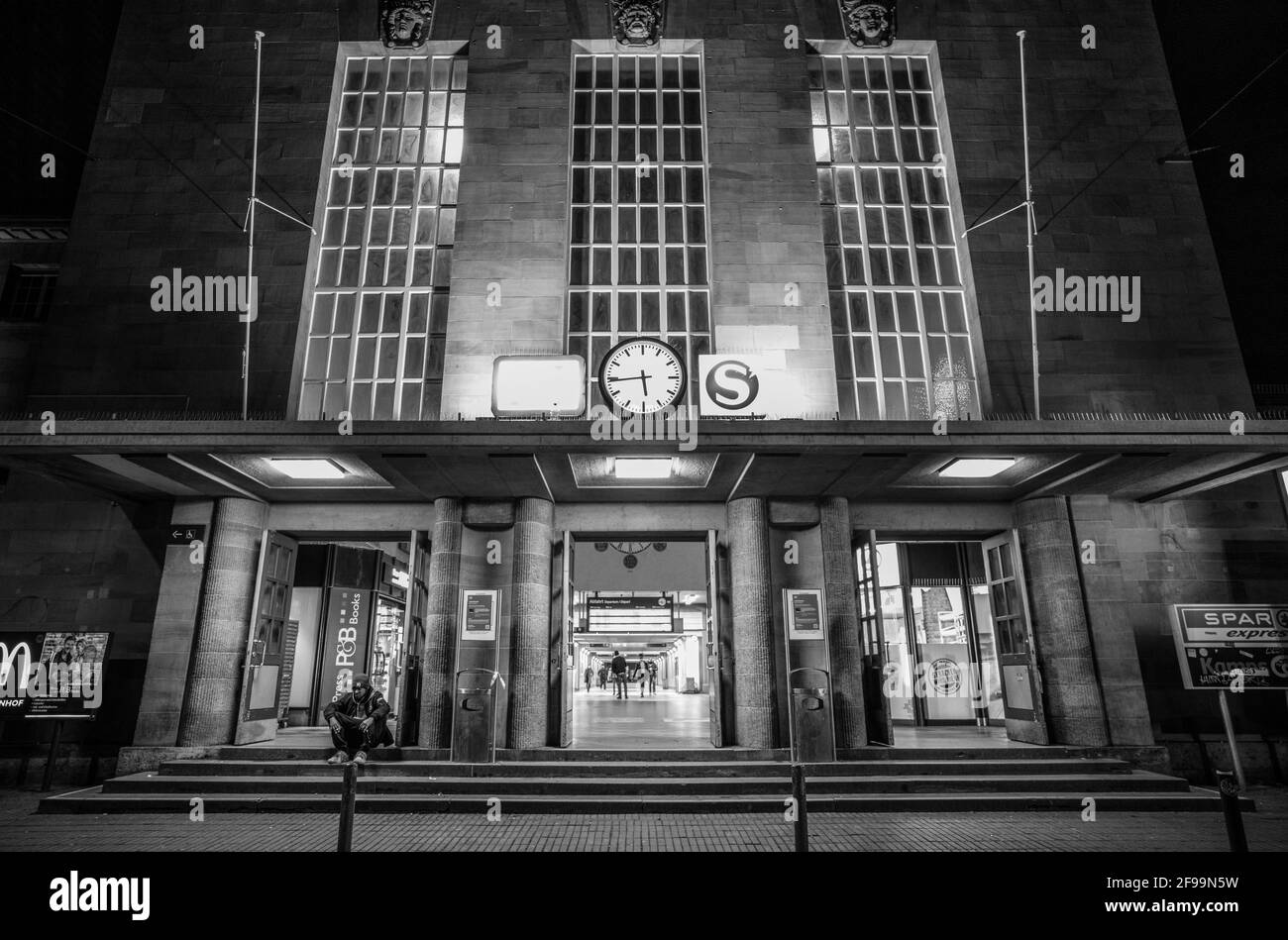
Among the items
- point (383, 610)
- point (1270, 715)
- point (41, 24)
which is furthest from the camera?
point (383, 610)

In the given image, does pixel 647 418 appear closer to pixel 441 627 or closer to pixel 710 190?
pixel 441 627

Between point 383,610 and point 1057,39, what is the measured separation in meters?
22.1

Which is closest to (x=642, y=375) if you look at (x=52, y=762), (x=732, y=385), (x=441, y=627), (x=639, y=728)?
(x=732, y=385)

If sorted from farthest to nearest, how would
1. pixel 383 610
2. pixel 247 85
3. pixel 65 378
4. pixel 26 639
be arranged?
pixel 383 610
pixel 247 85
pixel 65 378
pixel 26 639

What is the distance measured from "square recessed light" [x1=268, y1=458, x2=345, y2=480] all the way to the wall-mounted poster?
25.9ft

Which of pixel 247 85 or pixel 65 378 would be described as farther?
pixel 247 85

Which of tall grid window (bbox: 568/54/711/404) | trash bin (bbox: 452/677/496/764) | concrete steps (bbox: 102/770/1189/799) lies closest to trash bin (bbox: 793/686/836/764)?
concrete steps (bbox: 102/770/1189/799)

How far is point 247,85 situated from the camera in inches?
584

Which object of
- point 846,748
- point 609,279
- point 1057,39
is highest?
point 1057,39

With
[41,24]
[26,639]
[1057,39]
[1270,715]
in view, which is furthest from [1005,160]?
[41,24]

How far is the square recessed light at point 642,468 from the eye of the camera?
10.5 meters

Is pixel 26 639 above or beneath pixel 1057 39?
beneath

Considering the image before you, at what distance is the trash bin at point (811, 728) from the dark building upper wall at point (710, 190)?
6.54 meters
